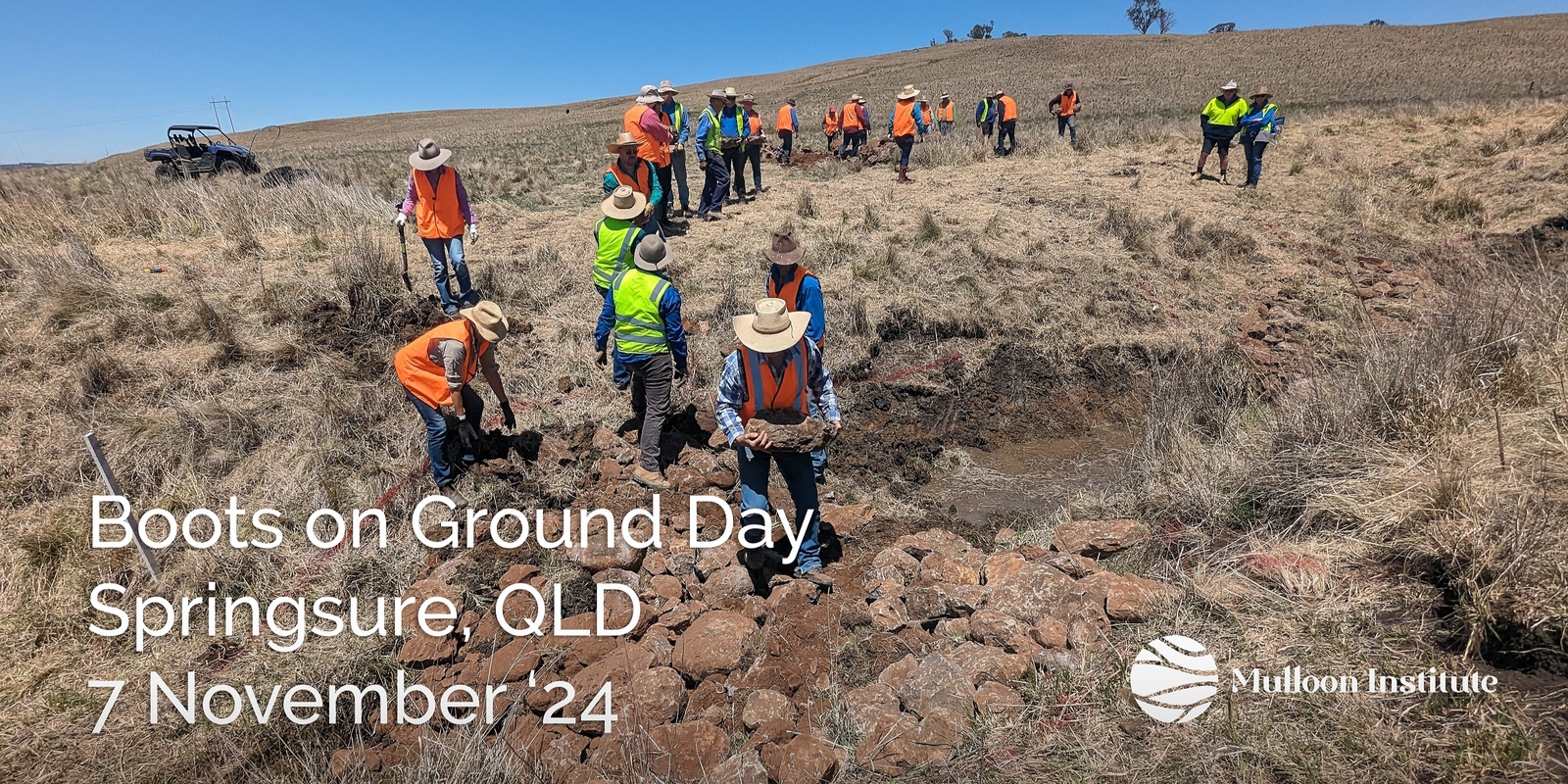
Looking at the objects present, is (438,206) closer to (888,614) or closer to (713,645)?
(713,645)

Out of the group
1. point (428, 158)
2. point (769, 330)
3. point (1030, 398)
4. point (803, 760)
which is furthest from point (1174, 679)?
point (428, 158)

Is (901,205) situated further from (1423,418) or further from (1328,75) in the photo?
(1328,75)

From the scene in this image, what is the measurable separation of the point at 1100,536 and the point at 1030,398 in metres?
2.93

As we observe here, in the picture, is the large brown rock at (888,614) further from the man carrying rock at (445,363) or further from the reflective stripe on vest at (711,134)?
the reflective stripe on vest at (711,134)

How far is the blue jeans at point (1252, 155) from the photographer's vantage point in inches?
443

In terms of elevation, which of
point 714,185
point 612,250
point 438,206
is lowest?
point 612,250

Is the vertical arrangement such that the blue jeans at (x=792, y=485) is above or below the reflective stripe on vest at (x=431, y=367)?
below

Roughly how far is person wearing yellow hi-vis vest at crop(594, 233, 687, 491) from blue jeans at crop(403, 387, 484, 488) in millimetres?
1130

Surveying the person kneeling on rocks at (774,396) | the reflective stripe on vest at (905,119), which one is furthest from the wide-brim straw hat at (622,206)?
the reflective stripe on vest at (905,119)

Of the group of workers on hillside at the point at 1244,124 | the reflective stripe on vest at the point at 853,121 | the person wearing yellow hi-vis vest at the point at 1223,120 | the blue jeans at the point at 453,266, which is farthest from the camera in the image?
the reflective stripe on vest at the point at 853,121

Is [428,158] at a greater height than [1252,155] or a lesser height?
greater

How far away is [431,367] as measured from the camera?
455 cm

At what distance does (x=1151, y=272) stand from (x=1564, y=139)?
9.51 meters

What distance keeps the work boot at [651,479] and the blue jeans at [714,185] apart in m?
6.78
